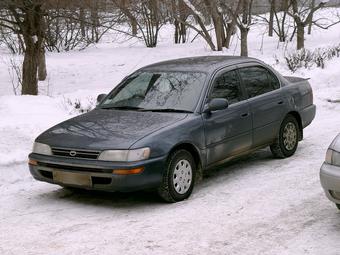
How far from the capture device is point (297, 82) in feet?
27.3

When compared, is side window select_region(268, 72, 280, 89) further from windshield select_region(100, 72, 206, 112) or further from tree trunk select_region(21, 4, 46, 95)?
tree trunk select_region(21, 4, 46, 95)

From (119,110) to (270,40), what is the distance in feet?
70.2

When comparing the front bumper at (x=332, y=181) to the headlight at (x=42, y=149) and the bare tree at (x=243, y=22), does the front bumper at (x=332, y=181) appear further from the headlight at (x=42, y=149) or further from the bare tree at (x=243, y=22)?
the bare tree at (x=243, y=22)

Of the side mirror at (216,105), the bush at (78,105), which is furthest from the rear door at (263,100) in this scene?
the bush at (78,105)

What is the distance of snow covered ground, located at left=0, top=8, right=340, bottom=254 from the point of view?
477 cm

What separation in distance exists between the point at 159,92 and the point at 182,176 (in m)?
1.18

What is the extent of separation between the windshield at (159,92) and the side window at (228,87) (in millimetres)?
208

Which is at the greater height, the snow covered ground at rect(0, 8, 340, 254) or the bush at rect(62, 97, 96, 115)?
the bush at rect(62, 97, 96, 115)

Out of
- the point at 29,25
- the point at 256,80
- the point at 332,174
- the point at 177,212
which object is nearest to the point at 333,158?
the point at 332,174

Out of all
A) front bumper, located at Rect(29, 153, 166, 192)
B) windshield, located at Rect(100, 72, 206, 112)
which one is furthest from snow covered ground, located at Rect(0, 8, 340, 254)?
windshield, located at Rect(100, 72, 206, 112)

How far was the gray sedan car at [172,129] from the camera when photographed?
18.6 feet

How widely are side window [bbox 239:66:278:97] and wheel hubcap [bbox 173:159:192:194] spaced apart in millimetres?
1640

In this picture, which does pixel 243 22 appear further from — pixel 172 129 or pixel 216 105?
pixel 172 129

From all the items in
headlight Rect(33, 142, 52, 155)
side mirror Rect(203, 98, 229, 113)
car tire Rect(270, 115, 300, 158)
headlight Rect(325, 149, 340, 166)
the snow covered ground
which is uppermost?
side mirror Rect(203, 98, 229, 113)
